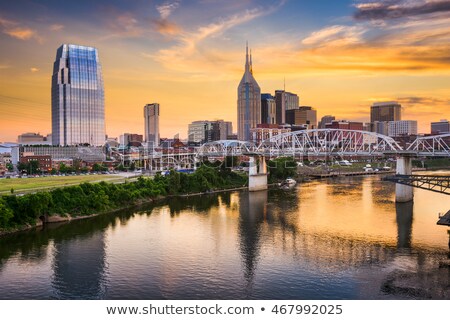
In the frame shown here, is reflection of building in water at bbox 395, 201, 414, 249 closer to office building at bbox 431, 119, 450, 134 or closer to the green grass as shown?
office building at bbox 431, 119, 450, 134

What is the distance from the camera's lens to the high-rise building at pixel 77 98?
131 ft

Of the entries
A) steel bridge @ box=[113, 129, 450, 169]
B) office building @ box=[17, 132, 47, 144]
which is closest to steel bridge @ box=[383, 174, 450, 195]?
steel bridge @ box=[113, 129, 450, 169]

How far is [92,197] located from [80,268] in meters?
5.15

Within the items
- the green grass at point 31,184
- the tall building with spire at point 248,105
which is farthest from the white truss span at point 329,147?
the tall building with spire at point 248,105

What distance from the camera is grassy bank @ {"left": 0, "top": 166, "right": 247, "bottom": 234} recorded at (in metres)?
9.65

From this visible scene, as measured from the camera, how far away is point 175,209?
1241 centimetres

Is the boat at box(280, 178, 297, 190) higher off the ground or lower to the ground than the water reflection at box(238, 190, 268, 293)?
higher

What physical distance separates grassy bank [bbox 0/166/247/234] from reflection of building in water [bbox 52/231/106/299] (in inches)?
67.6

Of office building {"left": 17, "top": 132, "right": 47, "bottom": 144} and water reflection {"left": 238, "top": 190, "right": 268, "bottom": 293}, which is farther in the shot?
office building {"left": 17, "top": 132, "right": 47, "bottom": 144}

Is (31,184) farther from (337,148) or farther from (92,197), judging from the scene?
(337,148)

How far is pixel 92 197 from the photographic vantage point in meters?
11.6

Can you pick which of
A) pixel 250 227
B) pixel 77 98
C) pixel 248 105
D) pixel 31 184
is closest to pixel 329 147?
pixel 250 227

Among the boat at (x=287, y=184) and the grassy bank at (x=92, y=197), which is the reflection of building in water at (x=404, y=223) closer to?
the boat at (x=287, y=184)

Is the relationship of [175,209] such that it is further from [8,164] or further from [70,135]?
[70,135]
